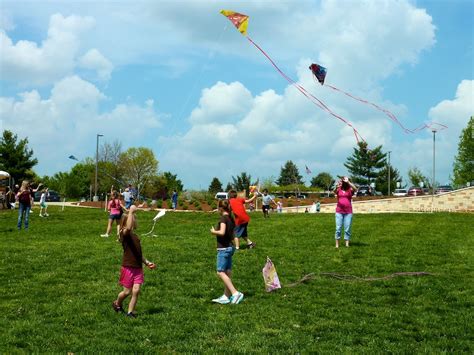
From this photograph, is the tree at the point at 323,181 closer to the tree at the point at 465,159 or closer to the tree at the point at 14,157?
the tree at the point at 465,159

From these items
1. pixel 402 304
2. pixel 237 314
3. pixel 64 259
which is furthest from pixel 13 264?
pixel 402 304

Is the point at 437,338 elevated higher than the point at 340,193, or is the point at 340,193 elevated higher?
the point at 340,193

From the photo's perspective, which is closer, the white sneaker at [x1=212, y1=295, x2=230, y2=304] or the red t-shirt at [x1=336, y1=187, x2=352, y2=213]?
the white sneaker at [x1=212, y1=295, x2=230, y2=304]

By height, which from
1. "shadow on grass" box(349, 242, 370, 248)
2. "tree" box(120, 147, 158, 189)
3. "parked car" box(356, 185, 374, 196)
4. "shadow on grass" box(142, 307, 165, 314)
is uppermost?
"tree" box(120, 147, 158, 189)

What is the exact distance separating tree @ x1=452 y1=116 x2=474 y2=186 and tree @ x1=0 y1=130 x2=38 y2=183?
47209 mm

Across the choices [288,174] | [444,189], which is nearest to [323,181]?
[288,174]

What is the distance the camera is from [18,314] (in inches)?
309

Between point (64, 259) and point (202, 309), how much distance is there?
18.5 ft

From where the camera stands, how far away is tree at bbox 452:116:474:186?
190 feet

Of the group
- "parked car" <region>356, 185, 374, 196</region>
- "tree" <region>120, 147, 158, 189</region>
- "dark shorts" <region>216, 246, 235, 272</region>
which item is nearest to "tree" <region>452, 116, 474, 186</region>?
→ "parked car" <region>356, 185, 374, 196</region>

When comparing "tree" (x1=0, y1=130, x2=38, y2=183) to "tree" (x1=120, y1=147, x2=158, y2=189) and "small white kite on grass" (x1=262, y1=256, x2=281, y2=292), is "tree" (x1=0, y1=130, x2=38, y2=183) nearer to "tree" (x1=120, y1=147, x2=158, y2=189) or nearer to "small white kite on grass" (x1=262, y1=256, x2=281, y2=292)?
"tree" (x1=120, y1=147, x2=158, y2=189)

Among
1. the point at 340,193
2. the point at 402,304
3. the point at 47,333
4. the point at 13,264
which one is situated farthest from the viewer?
the point at 340,193

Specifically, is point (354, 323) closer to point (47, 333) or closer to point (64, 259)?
point (47, 333)

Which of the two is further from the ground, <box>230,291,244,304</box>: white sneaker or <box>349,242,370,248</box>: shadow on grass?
<box>349,242,370,248</box>: shadow on grass
